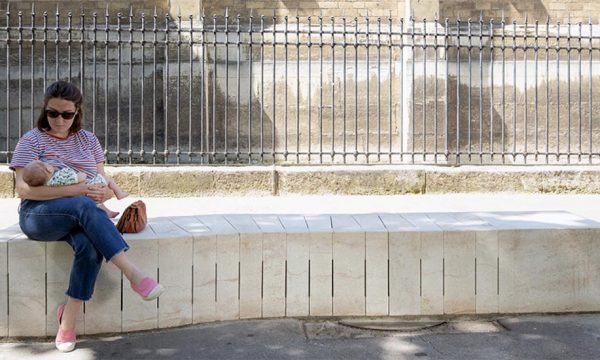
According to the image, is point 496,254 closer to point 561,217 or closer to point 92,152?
point 561,217

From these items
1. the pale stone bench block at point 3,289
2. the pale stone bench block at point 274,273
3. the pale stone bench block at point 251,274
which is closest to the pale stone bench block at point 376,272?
the pale stone bench block at point 274,273

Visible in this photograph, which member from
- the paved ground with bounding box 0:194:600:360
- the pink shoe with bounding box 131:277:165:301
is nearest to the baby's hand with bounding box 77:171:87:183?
the pink shoe with bounding box 131:277:165:301

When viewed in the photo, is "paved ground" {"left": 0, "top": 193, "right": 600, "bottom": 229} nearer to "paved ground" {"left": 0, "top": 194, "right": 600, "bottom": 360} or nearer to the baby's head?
"paved ground" {"left": 0, "top": 194, "right": 600, "bottom": 360}

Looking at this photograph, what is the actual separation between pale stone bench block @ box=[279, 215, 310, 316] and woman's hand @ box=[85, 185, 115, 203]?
1.15 metres

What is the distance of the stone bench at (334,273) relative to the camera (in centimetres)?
374

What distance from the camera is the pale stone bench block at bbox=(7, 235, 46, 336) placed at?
3619 mm

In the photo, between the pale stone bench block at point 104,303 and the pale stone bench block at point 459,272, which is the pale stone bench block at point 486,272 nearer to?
the pale stone bench block at point 459,272

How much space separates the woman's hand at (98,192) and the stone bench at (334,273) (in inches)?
11.6

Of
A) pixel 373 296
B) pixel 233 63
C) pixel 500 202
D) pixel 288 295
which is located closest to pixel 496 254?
pixel 373 296

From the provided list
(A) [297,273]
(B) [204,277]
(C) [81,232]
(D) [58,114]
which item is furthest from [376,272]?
(D) [58,114]

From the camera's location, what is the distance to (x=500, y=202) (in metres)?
7.42

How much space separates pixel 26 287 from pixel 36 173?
2.43ft

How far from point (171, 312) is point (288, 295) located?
0.74m

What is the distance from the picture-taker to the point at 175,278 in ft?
12.5
